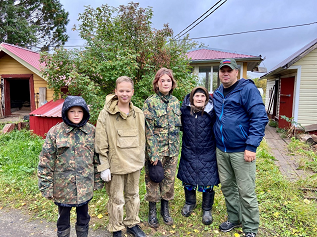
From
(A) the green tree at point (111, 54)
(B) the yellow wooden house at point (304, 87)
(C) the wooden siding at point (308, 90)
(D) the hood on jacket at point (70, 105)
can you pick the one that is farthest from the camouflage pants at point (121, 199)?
(C) the wooden siding at point (308, 90)

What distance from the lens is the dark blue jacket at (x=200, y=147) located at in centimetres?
267

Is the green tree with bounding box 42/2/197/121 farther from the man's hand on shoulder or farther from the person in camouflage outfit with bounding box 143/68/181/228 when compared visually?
the man's hand on shoulder

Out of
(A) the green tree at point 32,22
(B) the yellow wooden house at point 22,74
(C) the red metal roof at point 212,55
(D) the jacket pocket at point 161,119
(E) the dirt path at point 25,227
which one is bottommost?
(E) the dirt path at point 25,227

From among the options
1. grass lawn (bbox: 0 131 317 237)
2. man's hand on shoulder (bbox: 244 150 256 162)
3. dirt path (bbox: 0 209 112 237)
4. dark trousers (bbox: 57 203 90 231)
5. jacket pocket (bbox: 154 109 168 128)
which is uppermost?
jacket pocket (bbox: 154 109 168 128)

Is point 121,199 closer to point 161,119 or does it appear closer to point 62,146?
point 62,146

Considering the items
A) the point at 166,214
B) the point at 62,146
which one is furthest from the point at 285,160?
the point at 62,146

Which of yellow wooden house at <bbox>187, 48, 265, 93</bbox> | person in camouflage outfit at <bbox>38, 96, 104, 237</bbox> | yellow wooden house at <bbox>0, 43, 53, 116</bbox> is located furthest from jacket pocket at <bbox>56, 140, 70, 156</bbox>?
yellow wooden house at <bbox>187, 48, 265, 93</bbox>

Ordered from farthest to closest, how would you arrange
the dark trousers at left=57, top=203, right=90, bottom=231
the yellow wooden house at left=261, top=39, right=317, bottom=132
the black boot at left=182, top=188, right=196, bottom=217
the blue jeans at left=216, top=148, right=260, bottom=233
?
the yellow wooden house at left=261, top=39, right=317, bottom=132
the black boot at left=182, top=188, right=196, bottom=217
the blue jeans at left=216, top=148, right=260, bottom=233
the dark trousers at left=57, top=203, right=90, bottom=231

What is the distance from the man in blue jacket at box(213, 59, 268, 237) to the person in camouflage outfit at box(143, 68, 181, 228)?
536 millimetres

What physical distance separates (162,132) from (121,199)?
35.3 inches

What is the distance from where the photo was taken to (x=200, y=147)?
272 cm

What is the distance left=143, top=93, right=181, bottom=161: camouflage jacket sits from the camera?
8.42 feet

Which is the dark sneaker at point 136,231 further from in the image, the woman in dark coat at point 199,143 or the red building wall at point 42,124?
the red building wall at point 42,124

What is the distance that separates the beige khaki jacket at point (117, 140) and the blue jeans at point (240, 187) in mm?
1058
